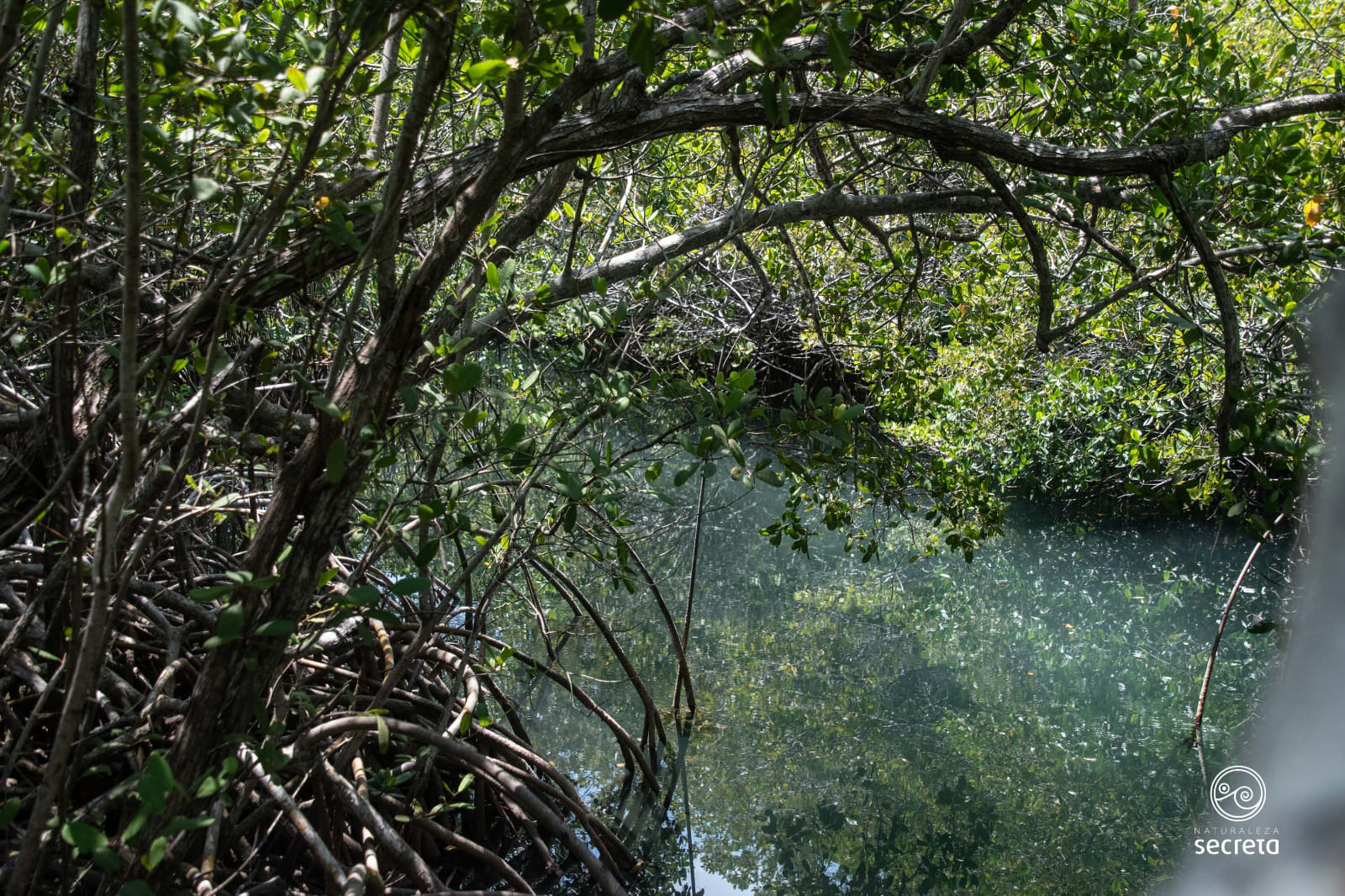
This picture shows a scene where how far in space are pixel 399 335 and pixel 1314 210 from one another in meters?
2.34

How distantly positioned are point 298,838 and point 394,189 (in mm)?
1877

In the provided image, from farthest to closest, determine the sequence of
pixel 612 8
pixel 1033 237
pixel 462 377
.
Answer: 1. pixel 1033 237
2. pixel 462 377
3. pixel 612 8

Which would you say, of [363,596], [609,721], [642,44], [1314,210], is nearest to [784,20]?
[642,44]

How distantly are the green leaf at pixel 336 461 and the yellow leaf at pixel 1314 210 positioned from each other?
8.01 ft

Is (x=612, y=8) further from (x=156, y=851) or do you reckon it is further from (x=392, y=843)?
(x=392, y=843)

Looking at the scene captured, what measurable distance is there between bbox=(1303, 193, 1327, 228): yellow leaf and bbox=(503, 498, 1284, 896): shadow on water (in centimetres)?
176

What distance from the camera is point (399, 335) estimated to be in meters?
1.61

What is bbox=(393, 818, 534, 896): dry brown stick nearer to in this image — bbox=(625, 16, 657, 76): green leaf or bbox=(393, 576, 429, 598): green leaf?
bbox=(393, 576, 429, 598): green leaf

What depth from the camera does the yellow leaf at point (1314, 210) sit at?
95.8 inches

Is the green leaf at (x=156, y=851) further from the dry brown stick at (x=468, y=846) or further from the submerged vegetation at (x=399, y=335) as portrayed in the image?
the dry brown stick at (x=468, y=846)

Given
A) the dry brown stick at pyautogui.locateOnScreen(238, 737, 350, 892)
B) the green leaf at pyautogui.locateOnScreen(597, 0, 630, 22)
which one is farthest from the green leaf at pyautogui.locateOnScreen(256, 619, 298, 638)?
the green leaf at pyautogui.locateOnScreen(597, 0, 630, 22)

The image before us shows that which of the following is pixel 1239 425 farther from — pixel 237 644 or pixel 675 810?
pixel 675 810

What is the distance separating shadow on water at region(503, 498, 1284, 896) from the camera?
3699 millimetres

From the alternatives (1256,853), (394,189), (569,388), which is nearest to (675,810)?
(569,388)
